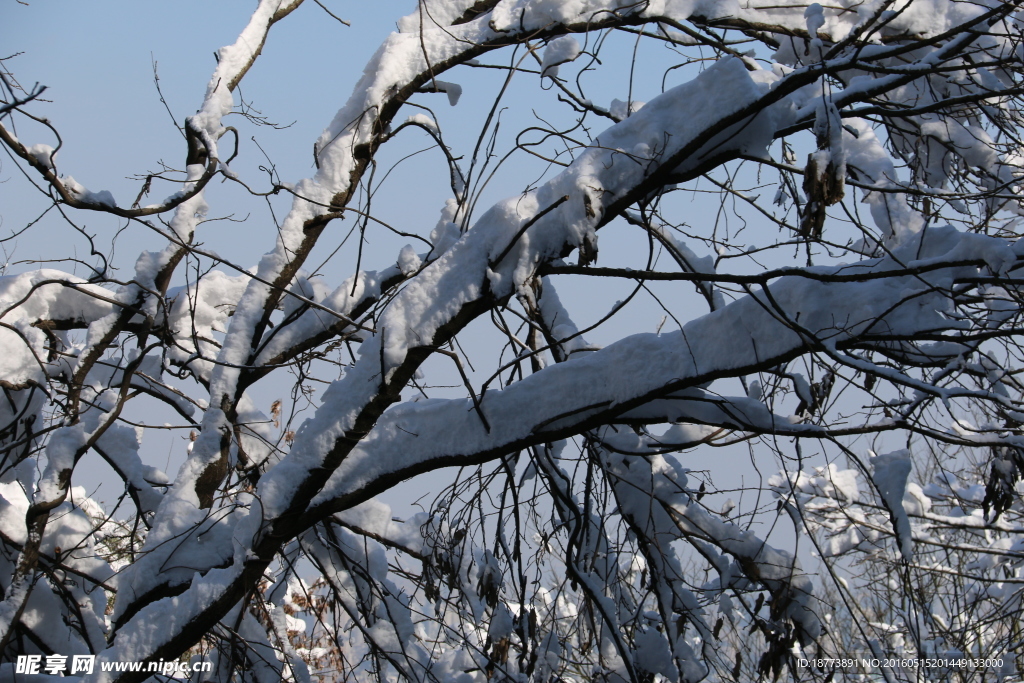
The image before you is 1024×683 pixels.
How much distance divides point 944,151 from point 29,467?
5.64 m

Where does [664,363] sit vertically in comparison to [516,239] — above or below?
below

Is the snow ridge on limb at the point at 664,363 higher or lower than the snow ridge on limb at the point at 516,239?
lower

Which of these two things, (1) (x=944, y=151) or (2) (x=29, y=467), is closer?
(1) (x=944, y=151)

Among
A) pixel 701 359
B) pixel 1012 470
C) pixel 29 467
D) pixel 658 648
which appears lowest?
pixel 658 648

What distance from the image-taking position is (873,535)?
7.87 meters

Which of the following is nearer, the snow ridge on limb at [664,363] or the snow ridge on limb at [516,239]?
the snow ridge on limb at [664,363]

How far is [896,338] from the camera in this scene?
200cm

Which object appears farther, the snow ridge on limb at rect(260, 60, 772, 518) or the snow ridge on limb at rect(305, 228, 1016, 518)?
the snow ridge on limb at rect(260, 60, 772, 518)

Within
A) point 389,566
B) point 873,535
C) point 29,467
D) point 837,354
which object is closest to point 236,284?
point 29,467

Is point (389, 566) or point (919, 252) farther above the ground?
point (919, 252)

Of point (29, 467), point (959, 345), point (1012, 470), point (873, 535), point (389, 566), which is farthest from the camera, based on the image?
point (873, 535)

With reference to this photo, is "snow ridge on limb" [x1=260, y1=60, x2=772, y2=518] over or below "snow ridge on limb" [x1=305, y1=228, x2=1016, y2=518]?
over

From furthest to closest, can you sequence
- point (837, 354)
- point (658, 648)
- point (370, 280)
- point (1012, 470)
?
point (370, 280), point (658, 648), point (1012, 470), point (837, 354)

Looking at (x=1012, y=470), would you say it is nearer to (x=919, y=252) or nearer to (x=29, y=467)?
(x=919, y=252)
